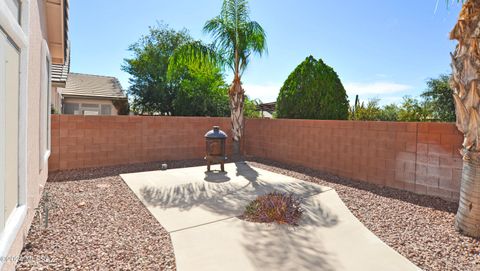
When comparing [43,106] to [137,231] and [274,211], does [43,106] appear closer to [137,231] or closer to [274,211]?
[137,231]

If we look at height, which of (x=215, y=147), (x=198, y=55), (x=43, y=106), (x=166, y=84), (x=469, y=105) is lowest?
(x=215, y=147)

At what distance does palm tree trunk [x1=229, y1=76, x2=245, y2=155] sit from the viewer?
10288 mm

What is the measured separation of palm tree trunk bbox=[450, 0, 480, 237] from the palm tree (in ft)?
21.5

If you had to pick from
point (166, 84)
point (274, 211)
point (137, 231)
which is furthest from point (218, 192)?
point (166, 84)

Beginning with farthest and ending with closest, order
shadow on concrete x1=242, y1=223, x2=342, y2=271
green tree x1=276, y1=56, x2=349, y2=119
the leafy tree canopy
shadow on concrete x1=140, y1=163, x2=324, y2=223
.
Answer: the leafy tree canopy → green tree x1=276, y1=56, x2=349, y2=119 → shadow on concrete x1=140, y1=163, x2=324, y2=223 → shadow on concrete x1=242, y1=223, x2=342, y2=271

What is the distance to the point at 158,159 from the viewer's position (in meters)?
9.34

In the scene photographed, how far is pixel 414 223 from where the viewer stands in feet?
14.3

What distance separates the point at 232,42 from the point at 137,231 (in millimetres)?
7669

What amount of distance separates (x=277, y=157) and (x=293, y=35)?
536 cm

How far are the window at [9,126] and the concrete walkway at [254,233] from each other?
5.91 feet

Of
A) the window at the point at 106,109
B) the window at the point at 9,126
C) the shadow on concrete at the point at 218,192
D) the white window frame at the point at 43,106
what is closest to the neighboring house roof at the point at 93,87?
the window at the point at 106,109

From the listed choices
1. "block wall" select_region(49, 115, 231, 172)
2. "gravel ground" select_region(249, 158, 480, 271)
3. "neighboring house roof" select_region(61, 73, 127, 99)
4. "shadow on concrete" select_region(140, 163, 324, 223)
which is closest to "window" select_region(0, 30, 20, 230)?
"shadow on concrete" select_region(140, 163, 324, 223)

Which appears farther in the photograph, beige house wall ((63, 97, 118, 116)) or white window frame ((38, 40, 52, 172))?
beige house wall ((63, 97, 118, 116))

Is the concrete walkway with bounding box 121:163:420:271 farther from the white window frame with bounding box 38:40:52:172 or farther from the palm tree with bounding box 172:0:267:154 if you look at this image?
the palm tree with bounding box 172:0:267:154
